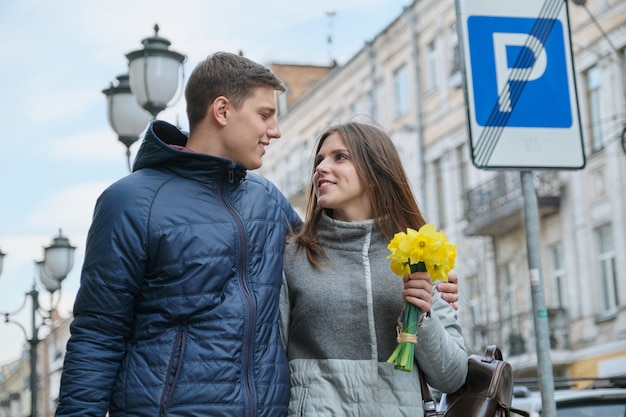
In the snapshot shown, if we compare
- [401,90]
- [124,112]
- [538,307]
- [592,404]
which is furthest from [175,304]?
[401,90]

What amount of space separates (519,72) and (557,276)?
26.0 metres

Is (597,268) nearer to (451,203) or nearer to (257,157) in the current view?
(451,203)

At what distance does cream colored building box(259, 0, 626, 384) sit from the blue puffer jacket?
18300 millimetres

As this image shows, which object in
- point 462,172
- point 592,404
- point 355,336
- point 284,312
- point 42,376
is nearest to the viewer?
point 355,336

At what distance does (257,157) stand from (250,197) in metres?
0.16

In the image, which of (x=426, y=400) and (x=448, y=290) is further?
(x=448, y=290)

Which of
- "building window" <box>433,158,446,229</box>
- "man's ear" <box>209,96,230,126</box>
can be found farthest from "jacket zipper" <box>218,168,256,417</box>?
"building window" <box>433,158,446,229</box>

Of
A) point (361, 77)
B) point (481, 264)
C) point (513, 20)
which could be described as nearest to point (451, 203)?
point (481, 264)

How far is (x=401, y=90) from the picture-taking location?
40.2 m

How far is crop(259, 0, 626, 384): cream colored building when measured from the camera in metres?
28.2

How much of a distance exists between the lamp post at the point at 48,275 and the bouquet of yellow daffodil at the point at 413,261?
56.5 ft

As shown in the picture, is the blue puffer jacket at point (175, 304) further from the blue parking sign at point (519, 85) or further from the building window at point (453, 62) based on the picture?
the building window at point (453, 62)

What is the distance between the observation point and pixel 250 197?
4.32 m

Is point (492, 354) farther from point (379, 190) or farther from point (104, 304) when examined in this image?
point (104, 304)
